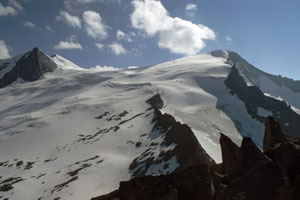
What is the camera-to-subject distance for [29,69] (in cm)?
18650

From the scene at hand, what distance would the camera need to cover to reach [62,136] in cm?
7506

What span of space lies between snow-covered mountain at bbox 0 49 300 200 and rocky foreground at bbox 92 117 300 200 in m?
26.2

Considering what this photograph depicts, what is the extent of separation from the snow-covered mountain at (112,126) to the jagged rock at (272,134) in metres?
22.6

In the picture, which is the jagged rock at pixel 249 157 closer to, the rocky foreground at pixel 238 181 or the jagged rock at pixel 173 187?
the rocky foreground at pixel 238 181

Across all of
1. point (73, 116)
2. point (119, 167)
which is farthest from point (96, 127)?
point (119, 167)

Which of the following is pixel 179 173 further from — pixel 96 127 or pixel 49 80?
pixel 49 80

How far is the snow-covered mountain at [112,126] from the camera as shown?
4697 cm

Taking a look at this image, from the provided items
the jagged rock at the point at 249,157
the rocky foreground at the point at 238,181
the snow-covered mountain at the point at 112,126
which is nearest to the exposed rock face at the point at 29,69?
the snow-covered mountain at the point at 112,126

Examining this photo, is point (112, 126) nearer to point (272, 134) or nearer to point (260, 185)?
point (272, 134)

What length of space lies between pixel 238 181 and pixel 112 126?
66.9 meters

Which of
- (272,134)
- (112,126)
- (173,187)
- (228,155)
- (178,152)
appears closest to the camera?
(173,187)

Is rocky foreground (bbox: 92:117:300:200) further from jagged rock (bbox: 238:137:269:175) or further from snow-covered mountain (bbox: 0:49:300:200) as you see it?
snow-covered mountain (bbox: 0:49:300:200)

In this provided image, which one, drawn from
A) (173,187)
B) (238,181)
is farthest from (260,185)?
(173,187)

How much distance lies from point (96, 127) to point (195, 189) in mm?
69496
